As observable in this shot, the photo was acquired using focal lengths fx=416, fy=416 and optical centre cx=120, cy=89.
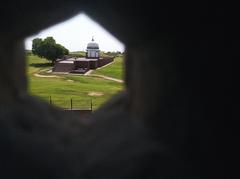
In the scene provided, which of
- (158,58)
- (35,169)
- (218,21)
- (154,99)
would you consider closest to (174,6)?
(218,21)

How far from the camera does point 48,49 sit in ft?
156

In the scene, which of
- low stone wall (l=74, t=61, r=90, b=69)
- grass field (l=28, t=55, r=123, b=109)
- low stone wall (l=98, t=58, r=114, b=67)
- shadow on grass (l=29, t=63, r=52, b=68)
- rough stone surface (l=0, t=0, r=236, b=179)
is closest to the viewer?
rough stone surface (l=0, t=0, r=236, b=179)

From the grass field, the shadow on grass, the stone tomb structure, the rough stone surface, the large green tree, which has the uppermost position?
the rough stone surface

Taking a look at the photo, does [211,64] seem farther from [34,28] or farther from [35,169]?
[34,28]

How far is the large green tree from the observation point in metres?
47.4

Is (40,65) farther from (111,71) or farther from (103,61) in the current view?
(111,71)

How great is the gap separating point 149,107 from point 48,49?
45237 millimetres

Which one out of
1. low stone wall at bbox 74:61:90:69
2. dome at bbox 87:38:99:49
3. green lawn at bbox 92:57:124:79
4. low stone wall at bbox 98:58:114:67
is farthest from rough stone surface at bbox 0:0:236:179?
dome at bbox 87:38:99:49

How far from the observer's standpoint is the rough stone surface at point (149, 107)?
2.37 m

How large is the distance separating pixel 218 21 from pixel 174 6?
0.28 metres

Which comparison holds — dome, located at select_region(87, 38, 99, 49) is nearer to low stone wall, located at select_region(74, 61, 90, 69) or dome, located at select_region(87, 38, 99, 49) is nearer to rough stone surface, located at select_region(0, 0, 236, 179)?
low stone wall, located at select_region(74, 61, 90, 69)

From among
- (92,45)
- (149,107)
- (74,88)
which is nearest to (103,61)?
(92,45)

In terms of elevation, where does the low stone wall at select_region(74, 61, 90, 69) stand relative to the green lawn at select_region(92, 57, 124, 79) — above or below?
above

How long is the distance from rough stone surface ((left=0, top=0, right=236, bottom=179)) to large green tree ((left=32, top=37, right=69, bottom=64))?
44500 mm
